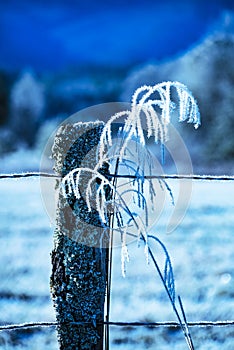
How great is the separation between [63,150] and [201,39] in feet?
2.49

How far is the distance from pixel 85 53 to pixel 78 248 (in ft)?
2.50

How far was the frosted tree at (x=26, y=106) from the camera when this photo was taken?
199 cm

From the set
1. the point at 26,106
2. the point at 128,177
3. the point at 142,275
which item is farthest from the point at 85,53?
the point at 142,275

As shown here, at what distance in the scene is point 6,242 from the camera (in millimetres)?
1968

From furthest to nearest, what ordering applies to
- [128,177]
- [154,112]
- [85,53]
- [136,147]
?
[85,53] → [128,177] → [136,147] → [154,112]

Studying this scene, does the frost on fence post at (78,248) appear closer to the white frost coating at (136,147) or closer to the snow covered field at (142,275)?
the white frost coating at (136,147)

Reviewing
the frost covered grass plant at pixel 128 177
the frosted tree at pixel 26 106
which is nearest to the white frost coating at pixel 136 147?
the frost covered grass plant at pixel 128 177

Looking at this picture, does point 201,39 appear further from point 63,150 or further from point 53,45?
point 63,150

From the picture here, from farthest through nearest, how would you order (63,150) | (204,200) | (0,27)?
(204,200) → (0,27) → (63,150)

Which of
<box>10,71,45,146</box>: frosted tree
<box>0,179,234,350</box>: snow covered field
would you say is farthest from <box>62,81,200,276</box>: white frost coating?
<box>10,71,45,146</box>: frosted tree

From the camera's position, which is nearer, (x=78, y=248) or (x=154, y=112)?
(x=154, y=112)

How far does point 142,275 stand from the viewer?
2.00 m

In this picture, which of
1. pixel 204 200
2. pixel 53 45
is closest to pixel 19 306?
pixel 204 200

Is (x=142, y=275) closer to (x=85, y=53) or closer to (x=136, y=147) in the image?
(x=136, y=147)
